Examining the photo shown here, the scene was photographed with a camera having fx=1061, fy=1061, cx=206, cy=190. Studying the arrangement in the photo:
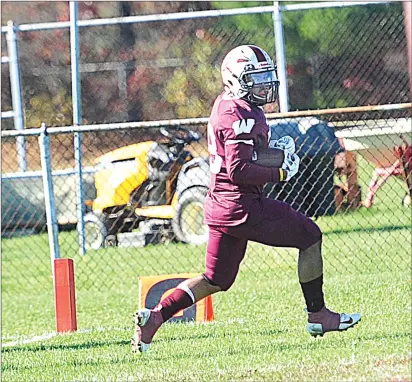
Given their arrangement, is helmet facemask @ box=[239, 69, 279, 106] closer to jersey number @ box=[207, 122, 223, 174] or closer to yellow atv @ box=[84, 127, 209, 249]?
jersey number @ box=[207, 122, 223, 174]

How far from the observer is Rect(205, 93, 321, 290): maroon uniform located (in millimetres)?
5895

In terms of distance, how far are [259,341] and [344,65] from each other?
9634 mm

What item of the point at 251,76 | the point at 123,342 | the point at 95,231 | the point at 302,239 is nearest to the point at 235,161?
the point at 251,76

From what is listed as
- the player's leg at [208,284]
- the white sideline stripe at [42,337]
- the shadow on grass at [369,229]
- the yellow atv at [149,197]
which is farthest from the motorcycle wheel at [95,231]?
the player's leg at [208,284]

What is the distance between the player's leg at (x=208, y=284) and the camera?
6141 millimetres

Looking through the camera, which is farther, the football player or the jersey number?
the jersey number

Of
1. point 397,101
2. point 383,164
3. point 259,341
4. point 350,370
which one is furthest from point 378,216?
point 350,370

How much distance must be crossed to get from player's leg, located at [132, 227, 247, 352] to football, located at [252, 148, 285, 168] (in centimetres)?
47

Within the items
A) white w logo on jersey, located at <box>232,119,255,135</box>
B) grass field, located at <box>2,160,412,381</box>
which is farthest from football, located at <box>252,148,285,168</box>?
grass field, located at <box>2,160,412,381</box>

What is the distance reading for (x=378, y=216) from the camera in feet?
43.7

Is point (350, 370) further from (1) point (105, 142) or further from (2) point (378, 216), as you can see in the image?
(1) point (105, 142)

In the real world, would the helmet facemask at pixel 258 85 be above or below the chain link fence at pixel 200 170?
above

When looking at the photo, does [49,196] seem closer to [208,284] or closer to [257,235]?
[208,284]

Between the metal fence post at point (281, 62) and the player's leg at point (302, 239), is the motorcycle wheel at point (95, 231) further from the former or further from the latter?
the player's leg at point (302, 239)
